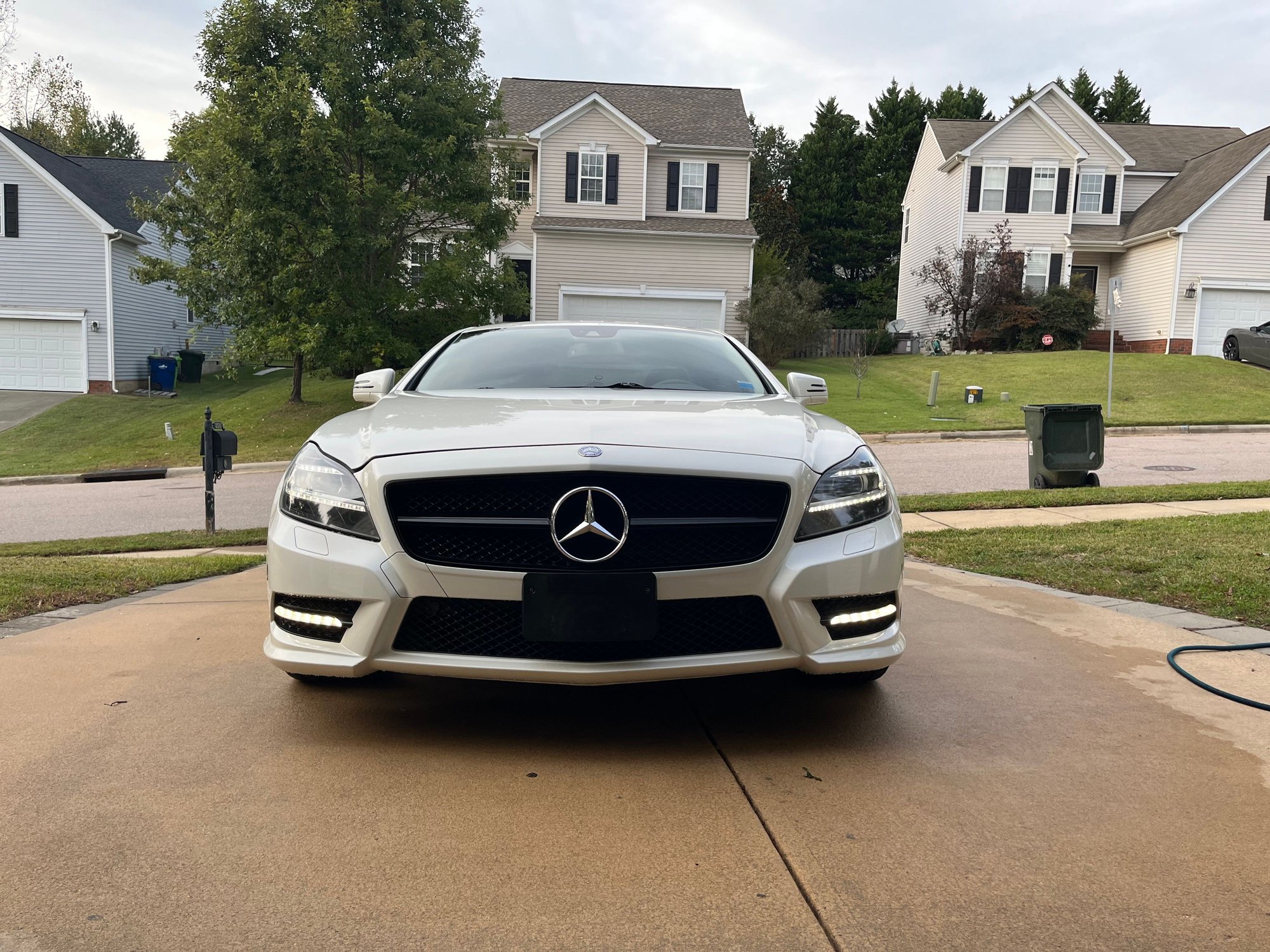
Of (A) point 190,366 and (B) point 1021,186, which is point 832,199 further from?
(A) point 190,366

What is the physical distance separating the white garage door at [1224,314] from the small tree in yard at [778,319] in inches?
477

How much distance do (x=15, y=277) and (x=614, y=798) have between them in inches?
1221

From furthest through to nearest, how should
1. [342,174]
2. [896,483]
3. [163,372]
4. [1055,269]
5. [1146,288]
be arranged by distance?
Answer: [1055,269] → [1146,288] → [163,372] → [342,174] → [896,483]

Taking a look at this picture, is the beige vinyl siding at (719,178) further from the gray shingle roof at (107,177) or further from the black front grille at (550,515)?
the black front grille at (550,515)

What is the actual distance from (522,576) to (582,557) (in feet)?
0.63

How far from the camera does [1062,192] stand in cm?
3241

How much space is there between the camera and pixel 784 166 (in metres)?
60.8

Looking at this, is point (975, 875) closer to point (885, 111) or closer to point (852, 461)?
point (852, 461)

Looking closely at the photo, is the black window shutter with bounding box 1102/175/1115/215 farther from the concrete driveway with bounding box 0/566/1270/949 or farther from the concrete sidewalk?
the concrete driveway with bounding box 0/566/1270/949

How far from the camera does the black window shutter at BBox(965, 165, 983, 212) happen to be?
3228 cm

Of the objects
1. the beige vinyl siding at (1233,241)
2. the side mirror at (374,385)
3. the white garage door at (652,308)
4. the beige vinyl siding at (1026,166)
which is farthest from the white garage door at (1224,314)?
the side mirror at (374,385)

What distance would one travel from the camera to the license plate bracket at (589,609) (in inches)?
116

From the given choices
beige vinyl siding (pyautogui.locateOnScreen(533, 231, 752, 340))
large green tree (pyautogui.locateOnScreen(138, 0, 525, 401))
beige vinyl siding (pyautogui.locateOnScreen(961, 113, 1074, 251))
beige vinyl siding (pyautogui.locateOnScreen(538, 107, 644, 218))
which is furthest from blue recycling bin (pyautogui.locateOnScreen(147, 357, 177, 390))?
beige vinyl siding (pyautogui.locateOnScreen(961, 113, 1074, 251))

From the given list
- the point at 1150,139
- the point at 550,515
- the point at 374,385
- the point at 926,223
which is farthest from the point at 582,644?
the point at 1150,139
